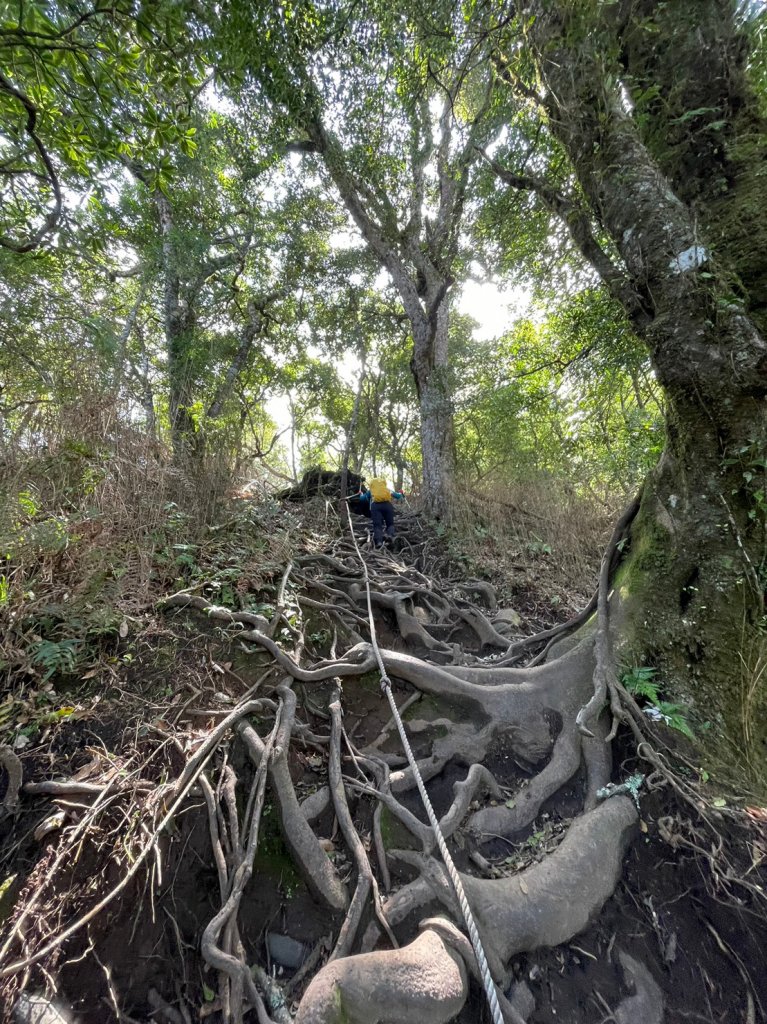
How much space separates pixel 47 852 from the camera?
168 cm

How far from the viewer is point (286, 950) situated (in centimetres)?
164

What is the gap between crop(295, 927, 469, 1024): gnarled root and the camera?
1.28 meters

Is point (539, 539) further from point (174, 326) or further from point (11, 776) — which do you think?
point (174, 326)

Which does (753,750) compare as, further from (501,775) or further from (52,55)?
(52,55)

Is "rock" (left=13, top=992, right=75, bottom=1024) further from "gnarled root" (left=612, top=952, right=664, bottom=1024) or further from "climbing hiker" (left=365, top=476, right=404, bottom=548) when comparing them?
"climbing hiker" (left=365, top=476, right=404, bottom=548)

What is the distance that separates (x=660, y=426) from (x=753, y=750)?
2.96m

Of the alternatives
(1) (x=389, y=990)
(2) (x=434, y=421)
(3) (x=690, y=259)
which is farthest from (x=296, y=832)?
(2) (x=434, y=421)

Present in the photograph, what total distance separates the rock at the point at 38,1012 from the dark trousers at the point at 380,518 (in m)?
4.72

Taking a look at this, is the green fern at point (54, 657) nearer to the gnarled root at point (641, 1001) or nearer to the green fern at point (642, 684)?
the gnarled root at point (641, 1001)

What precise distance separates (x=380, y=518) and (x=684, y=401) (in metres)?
4.05

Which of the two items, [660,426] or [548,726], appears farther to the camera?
[660,426]

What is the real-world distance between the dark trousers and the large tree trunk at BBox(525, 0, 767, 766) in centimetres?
356

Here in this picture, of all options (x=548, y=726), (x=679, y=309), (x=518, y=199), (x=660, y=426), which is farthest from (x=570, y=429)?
(x=548, y=726)

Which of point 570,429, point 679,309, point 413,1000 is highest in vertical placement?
point 570,429
